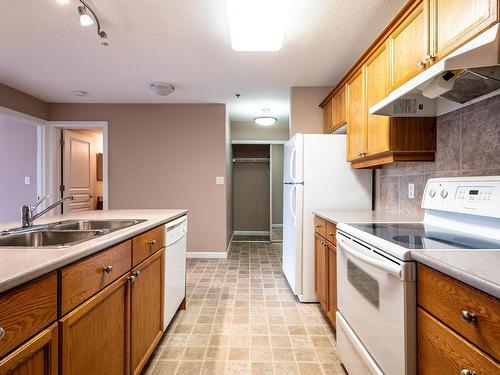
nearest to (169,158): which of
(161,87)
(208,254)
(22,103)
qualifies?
(161,87)

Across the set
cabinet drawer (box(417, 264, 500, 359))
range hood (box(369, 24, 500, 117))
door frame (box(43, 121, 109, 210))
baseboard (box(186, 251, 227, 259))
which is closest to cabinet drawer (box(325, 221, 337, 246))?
range hood (box(369, 24, 500, 117))

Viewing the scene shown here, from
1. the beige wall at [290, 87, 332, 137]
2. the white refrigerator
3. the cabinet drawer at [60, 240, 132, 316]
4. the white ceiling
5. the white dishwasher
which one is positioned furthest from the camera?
the beige wall at [290, 87, 332, 137]

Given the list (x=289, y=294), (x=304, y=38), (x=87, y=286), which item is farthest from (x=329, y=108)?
(x=87, y=286)

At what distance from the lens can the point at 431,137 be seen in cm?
181

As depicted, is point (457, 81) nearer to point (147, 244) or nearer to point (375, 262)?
point (375, 262)

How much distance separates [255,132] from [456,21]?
4.34 meters

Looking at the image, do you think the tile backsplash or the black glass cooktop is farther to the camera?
the tile backsplash

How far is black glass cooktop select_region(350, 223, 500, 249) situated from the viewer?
1.06 metres

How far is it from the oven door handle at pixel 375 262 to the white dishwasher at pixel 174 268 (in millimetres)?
1201

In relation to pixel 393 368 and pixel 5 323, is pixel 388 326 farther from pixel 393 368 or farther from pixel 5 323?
pixel 5 323

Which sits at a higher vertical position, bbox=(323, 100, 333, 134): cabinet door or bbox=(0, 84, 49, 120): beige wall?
bbox=(0, 84, 49, 120): beige wall

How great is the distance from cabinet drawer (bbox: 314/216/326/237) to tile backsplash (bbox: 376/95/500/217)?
0.63 meters

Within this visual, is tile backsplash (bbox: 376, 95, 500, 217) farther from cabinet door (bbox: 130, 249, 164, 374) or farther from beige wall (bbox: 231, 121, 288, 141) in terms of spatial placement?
beige wall (bbox: 231, 121, 288, 141)

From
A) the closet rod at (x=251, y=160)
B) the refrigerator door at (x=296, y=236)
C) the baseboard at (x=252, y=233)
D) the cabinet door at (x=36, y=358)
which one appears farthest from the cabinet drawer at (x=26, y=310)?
the baseboard at (x=252, y=233)
